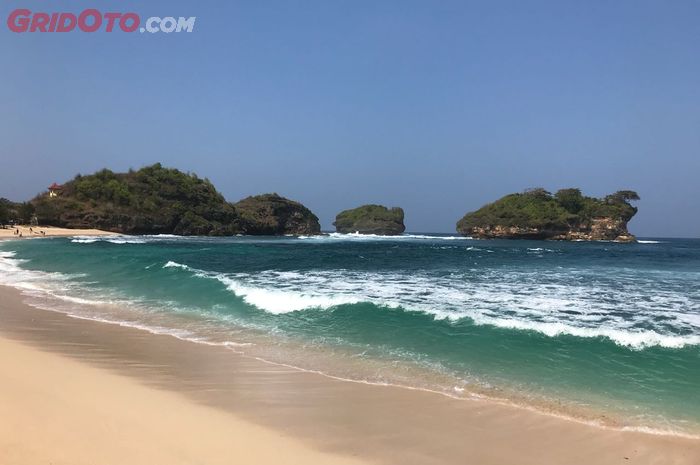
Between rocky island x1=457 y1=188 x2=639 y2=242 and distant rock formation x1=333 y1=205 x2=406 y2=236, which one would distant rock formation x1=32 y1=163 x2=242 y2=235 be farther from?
distant rock formation x1=333 y1=205 x2=406 y2=236

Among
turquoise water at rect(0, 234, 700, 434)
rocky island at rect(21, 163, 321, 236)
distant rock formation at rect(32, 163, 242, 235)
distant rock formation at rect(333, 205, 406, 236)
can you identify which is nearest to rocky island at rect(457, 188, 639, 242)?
distant rock formation at rect(333, 205, 406, 236)

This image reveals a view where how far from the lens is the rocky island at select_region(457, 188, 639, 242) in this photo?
93.6 m

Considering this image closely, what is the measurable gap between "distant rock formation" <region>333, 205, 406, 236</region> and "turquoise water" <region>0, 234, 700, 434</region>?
455 feet

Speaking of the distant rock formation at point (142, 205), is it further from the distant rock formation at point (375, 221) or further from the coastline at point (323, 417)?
the coastline at point (323, 417)

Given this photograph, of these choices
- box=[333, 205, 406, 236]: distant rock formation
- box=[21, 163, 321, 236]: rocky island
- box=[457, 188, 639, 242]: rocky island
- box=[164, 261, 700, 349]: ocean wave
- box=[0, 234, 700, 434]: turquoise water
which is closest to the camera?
box=[0, 234, 700, 434]: turquoise water

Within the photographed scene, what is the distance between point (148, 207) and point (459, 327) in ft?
284

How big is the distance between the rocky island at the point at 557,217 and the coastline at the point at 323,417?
9802 centimetres

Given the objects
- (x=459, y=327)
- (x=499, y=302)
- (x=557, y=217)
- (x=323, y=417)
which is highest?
(x=557, y=217)

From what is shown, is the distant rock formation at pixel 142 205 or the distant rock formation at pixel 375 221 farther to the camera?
the distant rock formation at pixel 375 221

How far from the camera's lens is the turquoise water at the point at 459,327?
642 centimetres

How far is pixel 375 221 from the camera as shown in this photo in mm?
159000

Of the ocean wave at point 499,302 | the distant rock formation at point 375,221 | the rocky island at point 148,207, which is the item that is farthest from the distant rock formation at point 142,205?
the ocean wave at point 499,302

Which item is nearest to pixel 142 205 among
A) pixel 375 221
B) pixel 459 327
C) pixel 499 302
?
pixel 499 302

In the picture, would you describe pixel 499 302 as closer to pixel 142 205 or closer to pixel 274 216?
pixel 142 205
